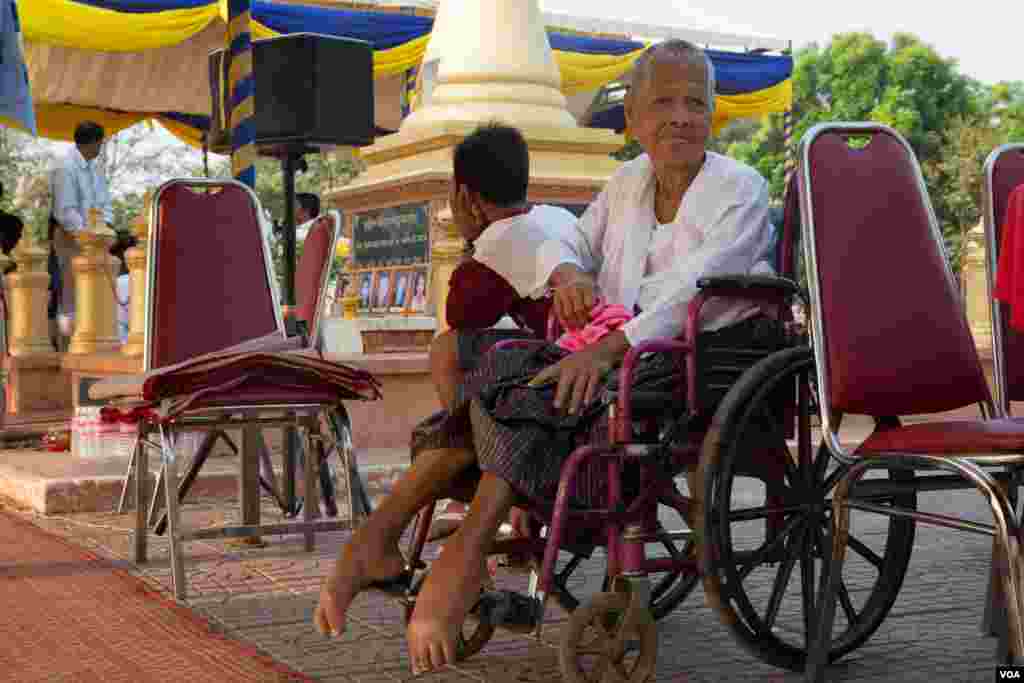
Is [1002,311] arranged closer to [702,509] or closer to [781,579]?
[781,579]

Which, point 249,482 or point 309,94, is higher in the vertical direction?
point 309,94

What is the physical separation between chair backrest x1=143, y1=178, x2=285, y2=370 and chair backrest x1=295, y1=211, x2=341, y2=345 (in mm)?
273

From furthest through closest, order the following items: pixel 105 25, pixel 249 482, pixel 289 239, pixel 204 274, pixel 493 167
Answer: pixel 105 25 → pixel 289 239 → pixel 204 274 → pixel 249 482 → pixel 493 167

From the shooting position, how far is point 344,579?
3197mm

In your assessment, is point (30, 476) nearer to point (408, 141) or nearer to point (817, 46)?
point (408, 141)

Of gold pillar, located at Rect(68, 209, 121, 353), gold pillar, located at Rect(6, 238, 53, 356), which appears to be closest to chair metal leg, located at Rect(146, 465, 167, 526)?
gold pillar, located at Rect(68, 209, 121, 353)

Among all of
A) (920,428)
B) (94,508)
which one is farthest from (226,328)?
(920,428)

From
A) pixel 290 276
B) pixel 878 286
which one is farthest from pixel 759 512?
pixel 290 276

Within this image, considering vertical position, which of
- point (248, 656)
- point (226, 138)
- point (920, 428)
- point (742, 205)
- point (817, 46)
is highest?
point (817, 46)

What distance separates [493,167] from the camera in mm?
3787

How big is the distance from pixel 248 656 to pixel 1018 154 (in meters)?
2.23

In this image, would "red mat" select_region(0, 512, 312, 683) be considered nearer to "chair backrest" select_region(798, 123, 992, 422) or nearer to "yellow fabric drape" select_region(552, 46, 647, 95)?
"chair backrest" select_region(798, 123, 992, 422)

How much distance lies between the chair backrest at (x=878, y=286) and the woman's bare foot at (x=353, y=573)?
101cm

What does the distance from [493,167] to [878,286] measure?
1.11 m
